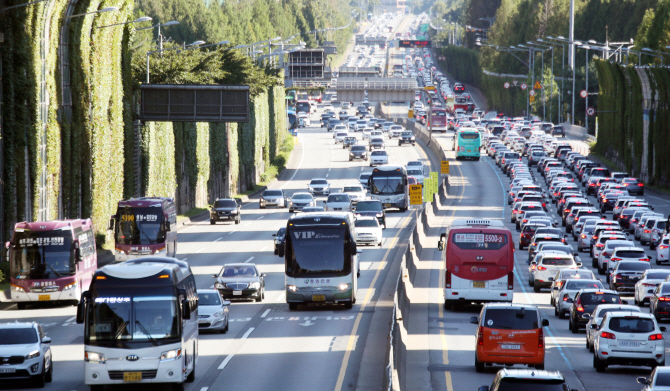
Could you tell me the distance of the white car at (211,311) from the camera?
28.6m

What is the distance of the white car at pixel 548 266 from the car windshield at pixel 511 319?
54.4ft

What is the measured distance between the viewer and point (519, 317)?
24.4 m

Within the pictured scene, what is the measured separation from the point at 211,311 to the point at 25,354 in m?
7.96

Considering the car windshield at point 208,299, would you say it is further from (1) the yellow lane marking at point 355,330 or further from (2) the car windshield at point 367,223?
(2) the car windshield at point 367,223

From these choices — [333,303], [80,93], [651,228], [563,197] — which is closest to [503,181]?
[563,197]

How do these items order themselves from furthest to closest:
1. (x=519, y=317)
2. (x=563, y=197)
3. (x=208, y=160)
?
1. (x=208, y=160)
2. (x=563, y=197)
3. (x=519, y=317)

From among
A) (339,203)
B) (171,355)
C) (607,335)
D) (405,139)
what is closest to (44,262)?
(171,355)

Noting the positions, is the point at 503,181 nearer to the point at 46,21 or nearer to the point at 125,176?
the point at 125,176

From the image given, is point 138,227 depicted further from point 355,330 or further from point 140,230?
point 355,330

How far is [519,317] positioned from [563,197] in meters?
47.1

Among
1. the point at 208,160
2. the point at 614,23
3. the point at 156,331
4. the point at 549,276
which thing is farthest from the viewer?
the point at 614,23

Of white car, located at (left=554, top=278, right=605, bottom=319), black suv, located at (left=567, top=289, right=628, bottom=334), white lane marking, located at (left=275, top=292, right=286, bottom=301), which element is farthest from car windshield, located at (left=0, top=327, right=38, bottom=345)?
white car, located at (left=554, top=278, right=605, bottom=319)

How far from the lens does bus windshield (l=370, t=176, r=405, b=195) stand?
6956 cm

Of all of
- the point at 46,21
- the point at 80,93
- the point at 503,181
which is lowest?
the point at 503,181
